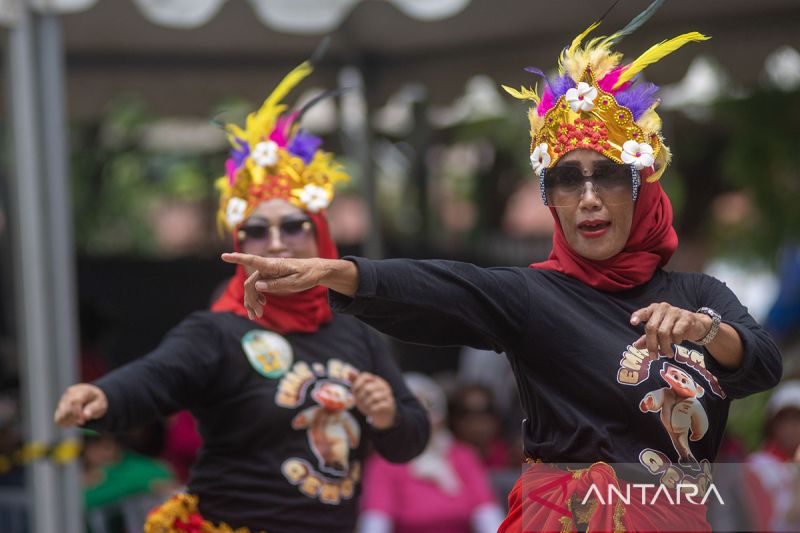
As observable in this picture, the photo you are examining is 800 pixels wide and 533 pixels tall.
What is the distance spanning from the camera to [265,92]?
24.6 feet

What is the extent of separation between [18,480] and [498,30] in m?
3.45

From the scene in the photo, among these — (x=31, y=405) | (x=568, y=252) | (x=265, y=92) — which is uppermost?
(x=265, y=92)

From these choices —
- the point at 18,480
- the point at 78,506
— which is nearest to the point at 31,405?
the point at 78,506

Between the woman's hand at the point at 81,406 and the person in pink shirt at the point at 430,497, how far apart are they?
2.27m

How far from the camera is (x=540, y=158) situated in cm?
273

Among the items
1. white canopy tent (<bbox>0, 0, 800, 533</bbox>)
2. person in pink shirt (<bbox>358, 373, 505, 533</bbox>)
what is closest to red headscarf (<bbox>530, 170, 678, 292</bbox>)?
white canopy tent (<bbox>0, 0, 800, 533</bbox>)

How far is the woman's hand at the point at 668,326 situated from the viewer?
227cm

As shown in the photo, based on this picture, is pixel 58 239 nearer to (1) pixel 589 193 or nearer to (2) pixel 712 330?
(1) pixel 589 193

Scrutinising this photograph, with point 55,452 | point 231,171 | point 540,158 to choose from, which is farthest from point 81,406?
point 55,452

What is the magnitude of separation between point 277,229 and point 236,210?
0.49 ft

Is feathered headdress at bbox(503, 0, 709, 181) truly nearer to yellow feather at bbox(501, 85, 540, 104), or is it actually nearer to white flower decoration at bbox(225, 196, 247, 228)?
yellow feather at bbox(501, 85, 540, 104)

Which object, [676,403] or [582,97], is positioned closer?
[676,403]

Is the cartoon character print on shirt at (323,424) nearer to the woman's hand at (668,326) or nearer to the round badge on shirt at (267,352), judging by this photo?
the round badge on shirt at (267,352)

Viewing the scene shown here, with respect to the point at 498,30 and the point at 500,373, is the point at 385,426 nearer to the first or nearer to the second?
the point at 498,30
